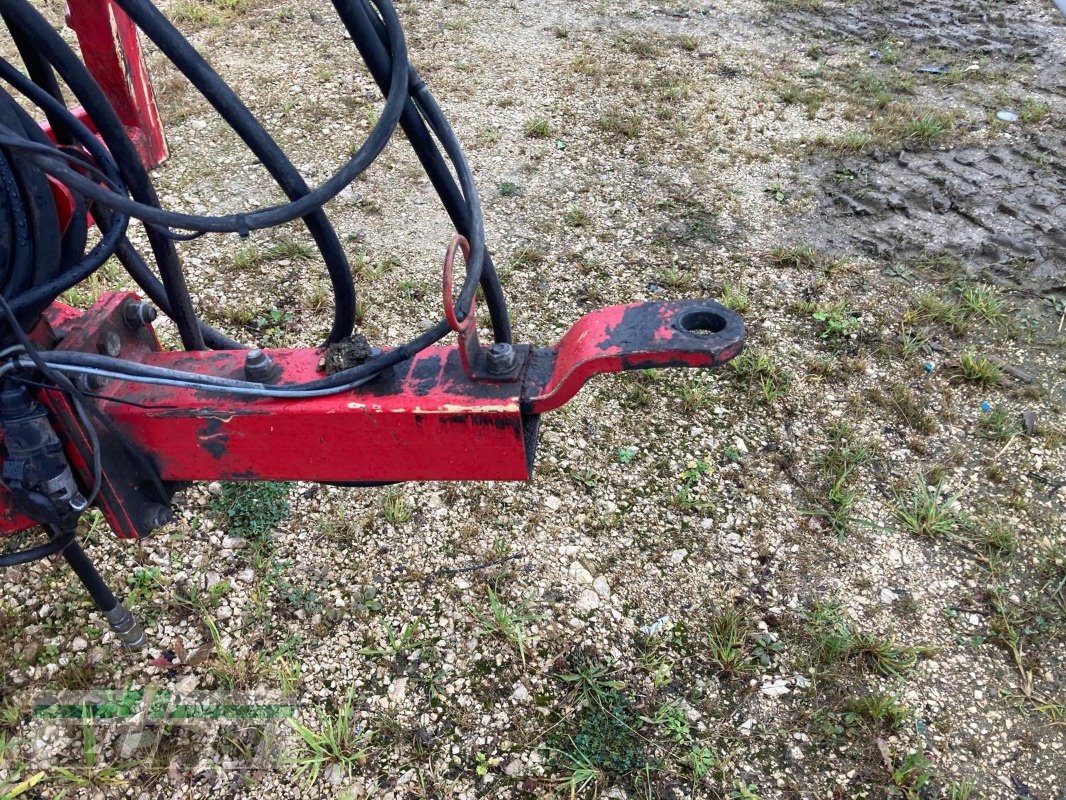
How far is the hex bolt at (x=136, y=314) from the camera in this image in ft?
5.13

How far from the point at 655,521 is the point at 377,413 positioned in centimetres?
136

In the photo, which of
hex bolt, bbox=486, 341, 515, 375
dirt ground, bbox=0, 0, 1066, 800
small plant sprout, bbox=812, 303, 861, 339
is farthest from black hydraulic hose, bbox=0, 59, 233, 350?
small plant sprout, bbox=812, 303, 861, 339

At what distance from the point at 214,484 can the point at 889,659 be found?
2.00 m

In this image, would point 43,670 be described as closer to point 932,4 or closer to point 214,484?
point 214,484

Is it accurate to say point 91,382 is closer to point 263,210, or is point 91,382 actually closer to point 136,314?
point 136,314

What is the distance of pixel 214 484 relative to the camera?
2.57m

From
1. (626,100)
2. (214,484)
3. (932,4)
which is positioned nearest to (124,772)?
(214,484)

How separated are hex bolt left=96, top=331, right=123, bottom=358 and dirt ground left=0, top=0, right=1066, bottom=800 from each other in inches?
38.7

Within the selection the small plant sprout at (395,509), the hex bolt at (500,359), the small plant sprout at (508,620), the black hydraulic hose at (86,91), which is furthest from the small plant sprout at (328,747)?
the black hydraulic hose at (86,91)

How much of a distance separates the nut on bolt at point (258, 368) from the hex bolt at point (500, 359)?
39cm

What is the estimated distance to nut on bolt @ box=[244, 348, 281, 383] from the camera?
57.5 inches

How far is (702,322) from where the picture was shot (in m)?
1.38

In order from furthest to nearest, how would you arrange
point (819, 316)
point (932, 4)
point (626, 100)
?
point (932, 4) → point (626, 100) → point (819, 316)

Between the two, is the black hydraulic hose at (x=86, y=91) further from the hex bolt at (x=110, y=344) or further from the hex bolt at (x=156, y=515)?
the hex bolt at (x=156, y=515)
